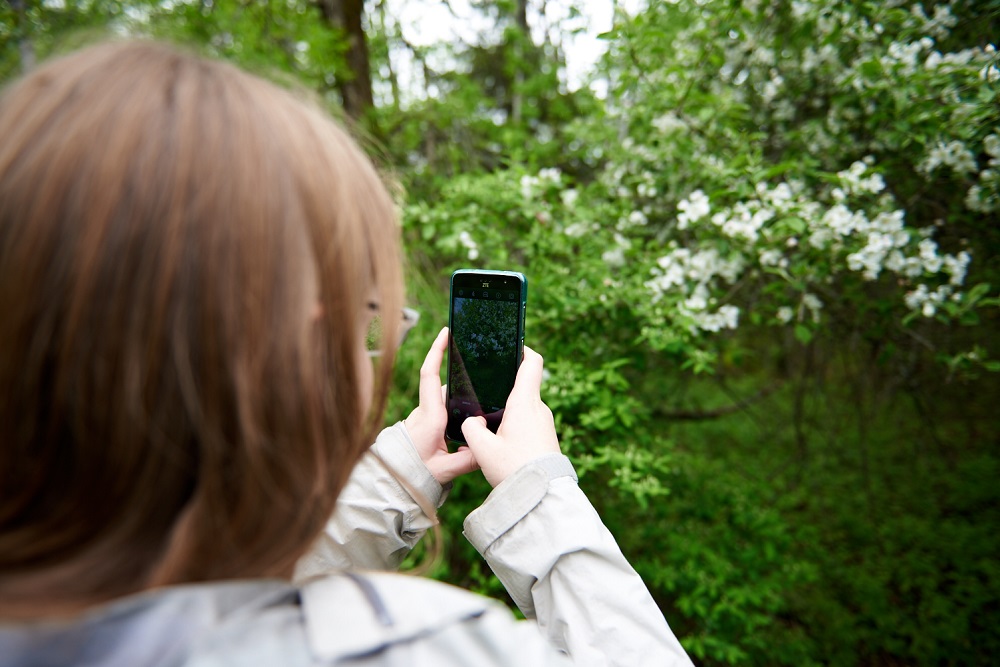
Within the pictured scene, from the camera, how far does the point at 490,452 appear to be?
1139 mm

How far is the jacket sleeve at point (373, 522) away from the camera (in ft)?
3.74

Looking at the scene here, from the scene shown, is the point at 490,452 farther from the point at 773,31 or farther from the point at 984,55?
the point at 773,31

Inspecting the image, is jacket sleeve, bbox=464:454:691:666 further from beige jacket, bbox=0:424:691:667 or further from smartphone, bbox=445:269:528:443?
smartphone, bbox=445:269:528:443

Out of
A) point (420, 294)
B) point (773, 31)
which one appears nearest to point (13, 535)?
point (420, 294)

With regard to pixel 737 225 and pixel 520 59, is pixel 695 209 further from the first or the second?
pixel 520 59

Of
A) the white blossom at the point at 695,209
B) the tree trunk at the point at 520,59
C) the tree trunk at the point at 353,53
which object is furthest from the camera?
the tree trunk at the point at 520,59

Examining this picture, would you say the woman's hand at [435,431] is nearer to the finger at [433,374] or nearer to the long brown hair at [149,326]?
the finger at [433,374]

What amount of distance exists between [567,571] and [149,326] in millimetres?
697

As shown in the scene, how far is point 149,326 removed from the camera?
22.3 inches

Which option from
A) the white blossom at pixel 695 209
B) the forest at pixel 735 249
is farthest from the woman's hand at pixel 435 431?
the white blossom at pixel 695 209

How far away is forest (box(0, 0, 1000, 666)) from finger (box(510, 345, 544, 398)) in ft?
1.89

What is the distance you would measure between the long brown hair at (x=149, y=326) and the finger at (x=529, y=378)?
58cm

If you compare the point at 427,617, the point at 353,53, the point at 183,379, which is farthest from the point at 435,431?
the point at 353,53

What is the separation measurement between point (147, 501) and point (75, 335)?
0.58ft
